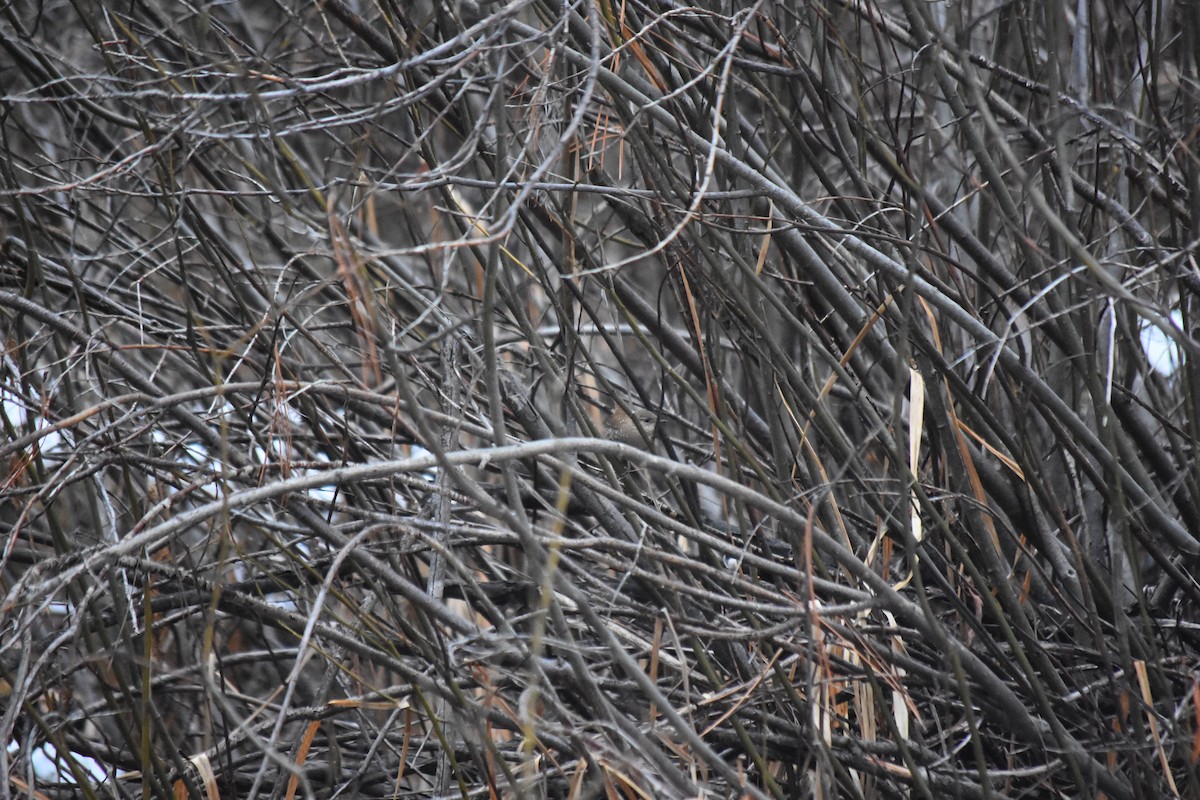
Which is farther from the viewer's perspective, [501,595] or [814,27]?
[501,595]

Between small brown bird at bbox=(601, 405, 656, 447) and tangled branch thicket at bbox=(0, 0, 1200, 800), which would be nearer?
tangled branch thicket at bbox=(0, 0, 1200, 800)

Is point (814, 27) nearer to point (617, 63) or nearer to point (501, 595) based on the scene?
point (617, 63)

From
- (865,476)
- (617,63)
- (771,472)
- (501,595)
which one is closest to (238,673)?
(501,595)

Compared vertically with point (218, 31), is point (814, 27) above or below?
below

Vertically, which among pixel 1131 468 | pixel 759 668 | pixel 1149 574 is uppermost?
pixel 1131 468

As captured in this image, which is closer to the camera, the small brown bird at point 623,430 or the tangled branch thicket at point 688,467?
the tangled branch thicket at point 688,467

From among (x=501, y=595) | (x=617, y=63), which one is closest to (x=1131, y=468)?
(x=617, y=63)

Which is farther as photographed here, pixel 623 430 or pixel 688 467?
pixel 623 430

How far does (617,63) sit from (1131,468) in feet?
3.28

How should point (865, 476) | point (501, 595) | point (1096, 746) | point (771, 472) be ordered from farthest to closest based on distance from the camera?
point (501, 595) → point (771, 472) → point (865, 476) → point (1096, 746)

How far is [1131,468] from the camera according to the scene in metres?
1.57

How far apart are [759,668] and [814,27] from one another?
1079 mm

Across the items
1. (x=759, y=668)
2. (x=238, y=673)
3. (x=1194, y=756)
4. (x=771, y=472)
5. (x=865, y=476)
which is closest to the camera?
(x=1194, y=756)

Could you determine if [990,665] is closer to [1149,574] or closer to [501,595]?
[1149,574]
